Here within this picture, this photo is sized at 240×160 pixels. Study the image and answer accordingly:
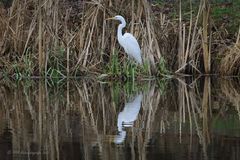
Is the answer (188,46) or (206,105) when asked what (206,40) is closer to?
(188,46)

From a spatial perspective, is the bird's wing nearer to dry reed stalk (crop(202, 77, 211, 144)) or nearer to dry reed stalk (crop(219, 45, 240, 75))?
dry reed stalk (crop(202, 77, 211, 144))

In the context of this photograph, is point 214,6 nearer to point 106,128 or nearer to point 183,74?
point 183,74

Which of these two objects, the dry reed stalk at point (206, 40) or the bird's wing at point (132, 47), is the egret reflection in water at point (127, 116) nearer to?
the bird's wing at point (132, 47)

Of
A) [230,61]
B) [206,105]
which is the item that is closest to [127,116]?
[206,105]

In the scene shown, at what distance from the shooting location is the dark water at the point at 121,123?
7609 mm

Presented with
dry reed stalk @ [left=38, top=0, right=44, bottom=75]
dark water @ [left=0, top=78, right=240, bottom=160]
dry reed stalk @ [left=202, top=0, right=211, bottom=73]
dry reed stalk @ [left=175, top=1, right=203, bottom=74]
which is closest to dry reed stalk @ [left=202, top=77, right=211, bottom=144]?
dark water @ [left=0, top=78, right=240, bottom=160]

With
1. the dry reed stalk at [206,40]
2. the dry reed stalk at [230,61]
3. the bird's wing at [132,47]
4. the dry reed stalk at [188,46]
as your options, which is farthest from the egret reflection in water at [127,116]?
the dry reed stalk at [230,61]

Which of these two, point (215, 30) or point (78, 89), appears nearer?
point (78, 89)

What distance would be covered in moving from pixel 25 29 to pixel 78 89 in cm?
505

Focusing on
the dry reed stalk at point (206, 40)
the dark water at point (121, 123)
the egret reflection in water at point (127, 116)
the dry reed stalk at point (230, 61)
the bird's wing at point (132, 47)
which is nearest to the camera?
the dark water at point (121, 123)

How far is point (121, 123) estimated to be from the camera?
10055 mm

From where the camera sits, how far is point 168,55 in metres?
20.6

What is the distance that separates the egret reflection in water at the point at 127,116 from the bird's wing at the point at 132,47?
15.9 feet

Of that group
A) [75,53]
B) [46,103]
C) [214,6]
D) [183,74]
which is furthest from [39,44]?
[214,6]
